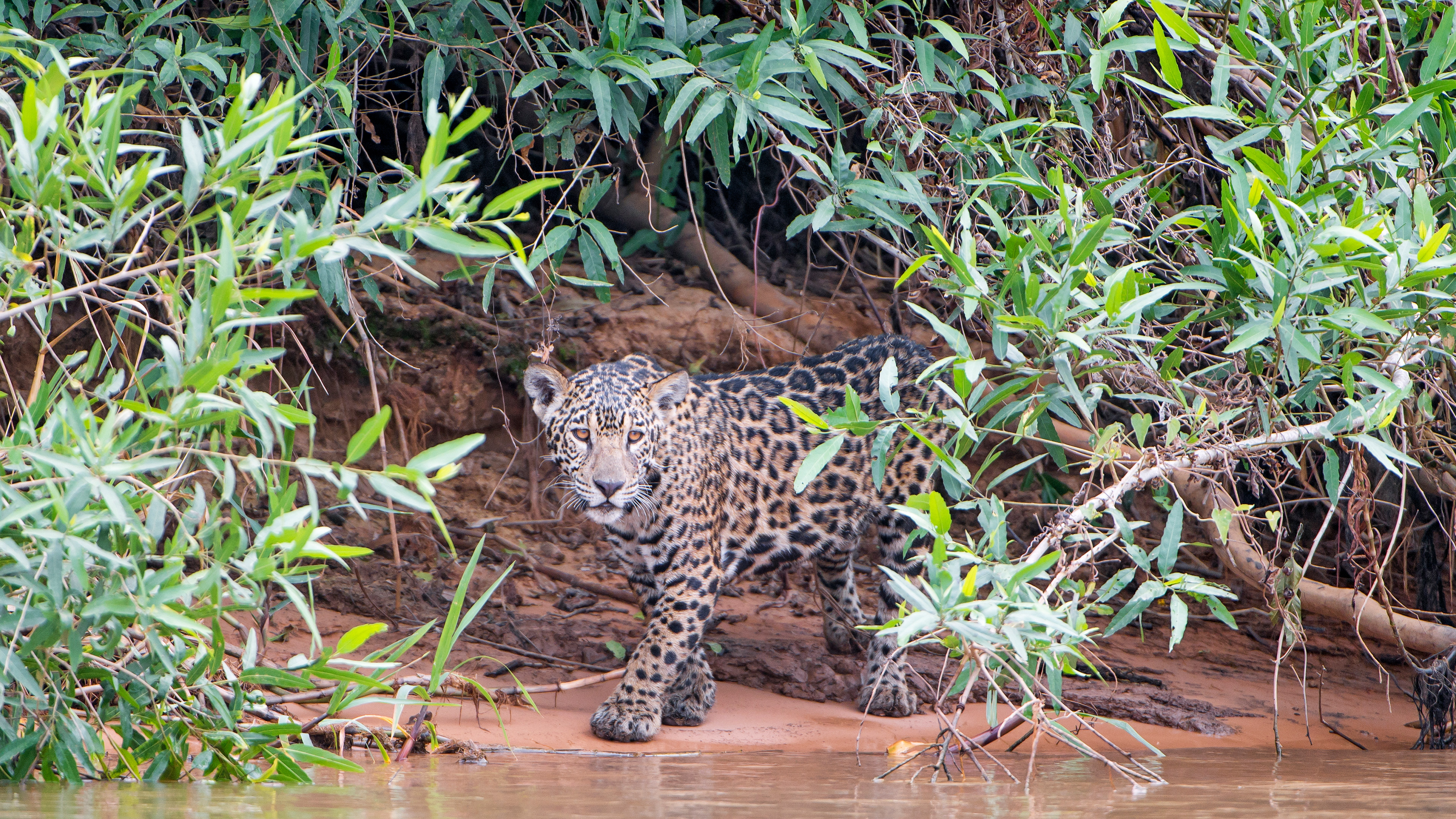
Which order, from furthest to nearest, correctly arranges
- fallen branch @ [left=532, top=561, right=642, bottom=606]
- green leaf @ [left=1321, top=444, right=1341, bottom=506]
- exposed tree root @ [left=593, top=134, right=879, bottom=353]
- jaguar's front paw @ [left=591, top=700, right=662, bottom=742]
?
exposed tree root @ [left=593, top=134, right=879, bottom=353] → fallen branch @ [left=532, top=561, right=642, bottom=606] → jaguar's front paw @ [left=591, top=700, right=662, bottom=742] → green leaf @ [left=1321, top=444, right=1341, bottom=506]

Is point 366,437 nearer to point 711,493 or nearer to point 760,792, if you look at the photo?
point 760,792

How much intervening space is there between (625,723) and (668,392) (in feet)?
4.30

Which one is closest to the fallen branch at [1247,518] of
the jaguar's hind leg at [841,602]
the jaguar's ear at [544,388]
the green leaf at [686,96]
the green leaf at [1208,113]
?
the green leaf at [1208,113]

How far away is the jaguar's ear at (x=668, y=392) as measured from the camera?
16.9 feet

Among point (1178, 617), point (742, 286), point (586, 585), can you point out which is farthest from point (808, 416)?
point (742, 286)

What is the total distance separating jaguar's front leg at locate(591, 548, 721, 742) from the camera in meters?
4.66

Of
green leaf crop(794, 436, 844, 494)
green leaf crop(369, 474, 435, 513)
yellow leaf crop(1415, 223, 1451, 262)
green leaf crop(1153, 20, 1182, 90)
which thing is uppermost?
green leaf crop(1153, 20, 1182, 90)

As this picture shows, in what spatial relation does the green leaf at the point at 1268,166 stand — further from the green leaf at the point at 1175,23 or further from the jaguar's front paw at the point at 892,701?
the jaguar's front paw at the point at 892,701

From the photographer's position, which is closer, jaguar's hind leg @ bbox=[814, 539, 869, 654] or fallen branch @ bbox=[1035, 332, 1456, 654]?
fallen branch @ bbox=[1035, 332, 1456, 654]

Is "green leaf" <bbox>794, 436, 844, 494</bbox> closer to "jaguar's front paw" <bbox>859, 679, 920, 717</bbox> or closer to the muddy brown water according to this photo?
the muddy brown water

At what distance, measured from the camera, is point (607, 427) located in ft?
16.5

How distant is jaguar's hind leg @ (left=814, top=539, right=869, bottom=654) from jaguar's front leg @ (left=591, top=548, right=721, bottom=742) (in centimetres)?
81

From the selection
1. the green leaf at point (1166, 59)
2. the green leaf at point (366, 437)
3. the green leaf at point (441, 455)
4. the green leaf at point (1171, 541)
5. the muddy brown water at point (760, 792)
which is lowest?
the muddy brown water at point (760, 792)

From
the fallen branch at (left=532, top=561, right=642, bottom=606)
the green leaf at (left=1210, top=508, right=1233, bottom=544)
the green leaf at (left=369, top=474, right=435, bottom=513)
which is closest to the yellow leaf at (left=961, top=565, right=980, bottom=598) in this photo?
the green leaf at (left=1210, top=508, right=1233, bottom=544)
